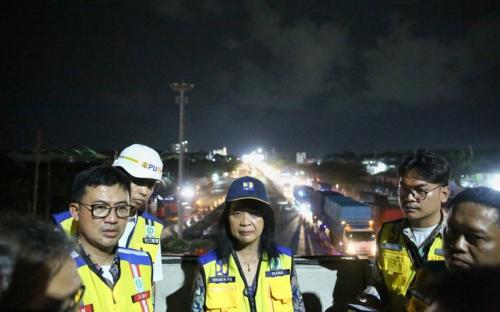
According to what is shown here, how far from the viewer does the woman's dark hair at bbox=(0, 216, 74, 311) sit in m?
1.11

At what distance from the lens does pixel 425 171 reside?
277 cm

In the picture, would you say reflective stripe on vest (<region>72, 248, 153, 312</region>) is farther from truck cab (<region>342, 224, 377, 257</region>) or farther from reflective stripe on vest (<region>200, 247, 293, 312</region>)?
truck cab (<region>342, 224, 377, 257</region>)

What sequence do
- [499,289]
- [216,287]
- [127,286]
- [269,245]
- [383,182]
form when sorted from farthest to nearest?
1. [383,182]
2. [269,245]
3. [216,287]
4. [127,286]
5. [499,289]

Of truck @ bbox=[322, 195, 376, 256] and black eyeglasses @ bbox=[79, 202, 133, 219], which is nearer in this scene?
black eyeglasses @ bbox=[79, 202, 133, 219]

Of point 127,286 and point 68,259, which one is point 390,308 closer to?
point 127,286

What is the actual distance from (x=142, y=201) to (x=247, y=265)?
1399 millimetres

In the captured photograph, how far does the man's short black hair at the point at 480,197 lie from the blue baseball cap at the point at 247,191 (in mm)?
1356

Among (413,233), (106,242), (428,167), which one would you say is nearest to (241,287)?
(106,242)

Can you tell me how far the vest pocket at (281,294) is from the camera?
8.17 ft

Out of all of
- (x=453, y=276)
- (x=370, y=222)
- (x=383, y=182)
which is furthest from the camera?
(x=383, y=182)

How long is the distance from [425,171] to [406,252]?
732mm

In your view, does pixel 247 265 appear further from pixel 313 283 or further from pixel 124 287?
pixel 313 283

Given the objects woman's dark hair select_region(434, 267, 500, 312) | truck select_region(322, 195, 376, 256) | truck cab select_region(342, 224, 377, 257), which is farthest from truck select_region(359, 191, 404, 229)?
woman's dark hair select_region(434, 267, 500, 312)

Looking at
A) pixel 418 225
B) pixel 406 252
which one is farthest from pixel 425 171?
pixel 406 252
